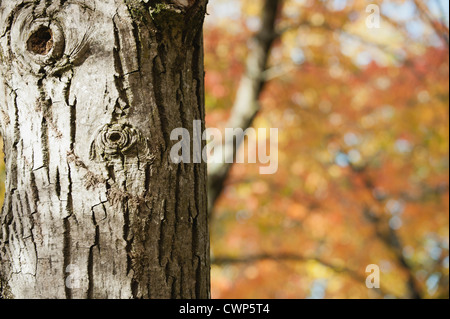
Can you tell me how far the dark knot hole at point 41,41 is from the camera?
124cm

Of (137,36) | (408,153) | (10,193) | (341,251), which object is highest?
(408,153)

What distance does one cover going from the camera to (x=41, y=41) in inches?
49.4

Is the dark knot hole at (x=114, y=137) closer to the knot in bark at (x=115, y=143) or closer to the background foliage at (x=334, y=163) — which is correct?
the knot in bark at (x=115, y=143)

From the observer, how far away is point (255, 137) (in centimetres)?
613

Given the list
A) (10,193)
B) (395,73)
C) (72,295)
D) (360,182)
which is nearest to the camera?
(72,295)

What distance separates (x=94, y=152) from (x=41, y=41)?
1.15ft

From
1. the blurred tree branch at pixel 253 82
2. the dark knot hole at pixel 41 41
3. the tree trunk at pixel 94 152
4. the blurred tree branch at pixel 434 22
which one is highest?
the blurred tree branch at pixel 434 22

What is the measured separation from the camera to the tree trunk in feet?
3.88

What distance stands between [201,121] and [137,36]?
31 centimetres

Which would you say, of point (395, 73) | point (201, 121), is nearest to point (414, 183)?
point (395, 73)

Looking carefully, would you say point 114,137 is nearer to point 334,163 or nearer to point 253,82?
point 253,82

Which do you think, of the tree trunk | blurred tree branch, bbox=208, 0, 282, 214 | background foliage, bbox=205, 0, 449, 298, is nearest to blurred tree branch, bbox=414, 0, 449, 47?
background foliage, bbox=205, 0, 449, 298

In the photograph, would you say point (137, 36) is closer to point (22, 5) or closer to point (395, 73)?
point (22, 5)

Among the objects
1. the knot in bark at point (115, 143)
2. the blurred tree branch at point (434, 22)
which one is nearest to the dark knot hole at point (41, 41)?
the knot in bark at point (115, 143)
